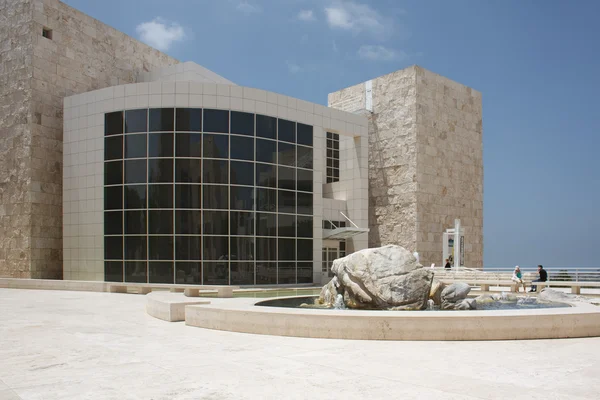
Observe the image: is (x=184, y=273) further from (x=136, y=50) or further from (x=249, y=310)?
(x=136, y=50)

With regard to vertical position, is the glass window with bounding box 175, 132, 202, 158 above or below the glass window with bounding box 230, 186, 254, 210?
above

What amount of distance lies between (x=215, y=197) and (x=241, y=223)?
210cm

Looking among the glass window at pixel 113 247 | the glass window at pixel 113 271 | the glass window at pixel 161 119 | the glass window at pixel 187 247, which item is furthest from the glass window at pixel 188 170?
the glass window at pixel 113 271

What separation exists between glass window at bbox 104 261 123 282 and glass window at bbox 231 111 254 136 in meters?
10.1

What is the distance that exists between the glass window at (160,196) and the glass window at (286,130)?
295 inches

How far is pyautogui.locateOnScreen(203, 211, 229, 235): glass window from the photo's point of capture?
96.7 ft

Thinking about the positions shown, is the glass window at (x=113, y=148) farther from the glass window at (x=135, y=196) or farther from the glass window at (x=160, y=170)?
the glass window at (x=160, y=170)

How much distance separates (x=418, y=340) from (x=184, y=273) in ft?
66.0

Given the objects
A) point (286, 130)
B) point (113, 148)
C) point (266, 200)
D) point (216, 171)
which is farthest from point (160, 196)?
point (286, 130)

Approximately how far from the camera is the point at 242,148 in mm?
30734

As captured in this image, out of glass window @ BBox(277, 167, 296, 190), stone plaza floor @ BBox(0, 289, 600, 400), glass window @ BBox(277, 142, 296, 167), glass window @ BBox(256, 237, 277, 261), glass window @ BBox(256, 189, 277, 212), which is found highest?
glass window @ BBox(277, 142, 296, 167)

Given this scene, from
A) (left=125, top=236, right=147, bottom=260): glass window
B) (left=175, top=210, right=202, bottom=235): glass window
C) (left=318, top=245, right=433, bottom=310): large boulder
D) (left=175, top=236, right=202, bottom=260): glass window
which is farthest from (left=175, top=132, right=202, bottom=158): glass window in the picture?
(left=318, top=245, right=433, bottom=310): large boulder

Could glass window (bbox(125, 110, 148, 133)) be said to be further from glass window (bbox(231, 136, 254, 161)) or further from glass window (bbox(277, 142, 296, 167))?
glass window (bbox(277, 142, 296, 167))

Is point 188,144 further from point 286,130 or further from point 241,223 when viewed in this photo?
point 286,130
